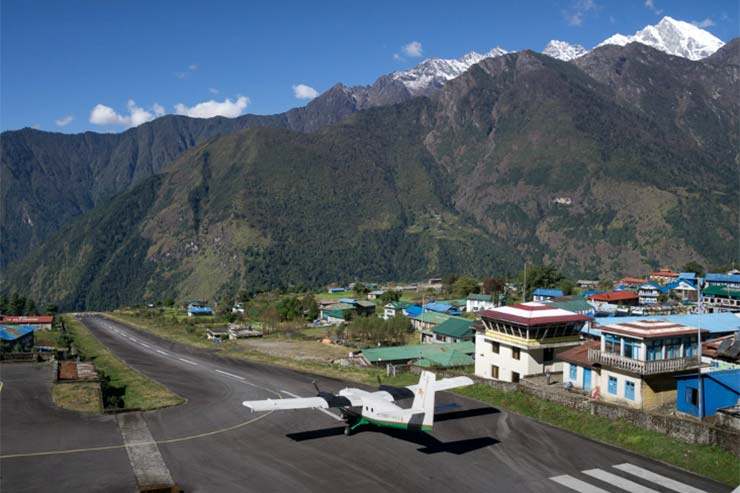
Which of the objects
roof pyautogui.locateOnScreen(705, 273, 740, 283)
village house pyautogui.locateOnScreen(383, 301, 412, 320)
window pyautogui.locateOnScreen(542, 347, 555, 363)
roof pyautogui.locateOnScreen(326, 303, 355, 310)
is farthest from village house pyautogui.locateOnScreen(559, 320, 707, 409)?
roof pyautogui.locateOnScreen(705, 273, 740, 283)

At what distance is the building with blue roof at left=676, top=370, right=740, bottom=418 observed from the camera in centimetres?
3206

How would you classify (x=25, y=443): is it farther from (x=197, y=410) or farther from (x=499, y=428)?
(x=499, y=428)

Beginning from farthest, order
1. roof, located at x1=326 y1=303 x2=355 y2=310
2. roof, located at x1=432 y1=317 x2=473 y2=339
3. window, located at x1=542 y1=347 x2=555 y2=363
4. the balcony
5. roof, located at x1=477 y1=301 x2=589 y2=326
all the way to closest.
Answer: roof, located at x1=326 y1=303 x2=355 y2=310
roof, located at x1=432 y1=317 x2=473 y2=339
window, located at x1=542 y1=347 x2=555 y2=363
roof, located at x1=477 y1=301 x2=589 y2=326
the balcony

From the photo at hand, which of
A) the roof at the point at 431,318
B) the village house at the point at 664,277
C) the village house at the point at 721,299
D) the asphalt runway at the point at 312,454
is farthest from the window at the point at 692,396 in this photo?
the village house at the point at 664,277

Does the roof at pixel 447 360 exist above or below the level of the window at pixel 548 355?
below

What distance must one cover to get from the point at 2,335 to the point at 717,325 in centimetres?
8179

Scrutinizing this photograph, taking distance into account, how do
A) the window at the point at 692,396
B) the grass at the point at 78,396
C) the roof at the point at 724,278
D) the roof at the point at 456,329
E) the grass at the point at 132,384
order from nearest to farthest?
the window at the point at 692,396, the grass at the point at 78,396, the grass at the point at 132,384, the roof at the point at 456,329, the roof at the point at 724,278

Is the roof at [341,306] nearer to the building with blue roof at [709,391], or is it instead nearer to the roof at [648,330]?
the roof at [648,330]

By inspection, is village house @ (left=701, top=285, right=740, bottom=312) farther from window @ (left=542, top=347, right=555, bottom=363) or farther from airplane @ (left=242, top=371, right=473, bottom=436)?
airplane @ (left=242, top=371, right=473, bottom=436)

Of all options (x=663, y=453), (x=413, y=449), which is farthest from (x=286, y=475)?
(x=663, y=453)

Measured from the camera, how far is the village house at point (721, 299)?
102688mm

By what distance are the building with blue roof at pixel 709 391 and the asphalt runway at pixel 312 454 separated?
6.15m

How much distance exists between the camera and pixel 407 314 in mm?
112688

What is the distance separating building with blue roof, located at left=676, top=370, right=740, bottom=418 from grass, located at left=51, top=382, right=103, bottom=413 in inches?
1355
